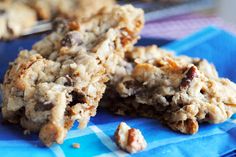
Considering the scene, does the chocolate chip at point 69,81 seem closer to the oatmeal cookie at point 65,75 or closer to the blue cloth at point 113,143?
the oatmeal cookie at point 65,75

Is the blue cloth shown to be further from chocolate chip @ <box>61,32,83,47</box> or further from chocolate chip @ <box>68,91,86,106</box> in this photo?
chocolate chip @ <box>61,32,83,47</box>

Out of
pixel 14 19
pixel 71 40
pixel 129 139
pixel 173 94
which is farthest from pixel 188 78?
pixel 14 19

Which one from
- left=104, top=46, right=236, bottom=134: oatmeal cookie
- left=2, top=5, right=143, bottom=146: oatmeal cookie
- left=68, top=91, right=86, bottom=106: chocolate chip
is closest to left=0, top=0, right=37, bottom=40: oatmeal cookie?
left=2, top=5, right=143, bottom=146: oatmeal cookie

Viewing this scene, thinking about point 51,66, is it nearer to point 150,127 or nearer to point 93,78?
point 93,78

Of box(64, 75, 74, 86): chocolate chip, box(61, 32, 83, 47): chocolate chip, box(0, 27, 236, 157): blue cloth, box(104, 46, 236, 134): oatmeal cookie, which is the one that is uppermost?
box(61, 32, 83, 47): chocolate chip

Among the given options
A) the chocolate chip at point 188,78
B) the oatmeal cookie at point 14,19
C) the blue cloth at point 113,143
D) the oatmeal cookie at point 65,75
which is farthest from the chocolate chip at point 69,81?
the oatmeal cookie at point 14,19

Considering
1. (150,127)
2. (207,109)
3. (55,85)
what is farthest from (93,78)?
(207,109)

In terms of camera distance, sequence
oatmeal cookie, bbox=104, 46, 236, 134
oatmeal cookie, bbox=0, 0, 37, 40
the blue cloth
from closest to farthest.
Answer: the blue cloth
oatmeal cookie, bbox=104, 46, 236, 134
oatmeal cookie, bbox=0, 0, 37, 40
